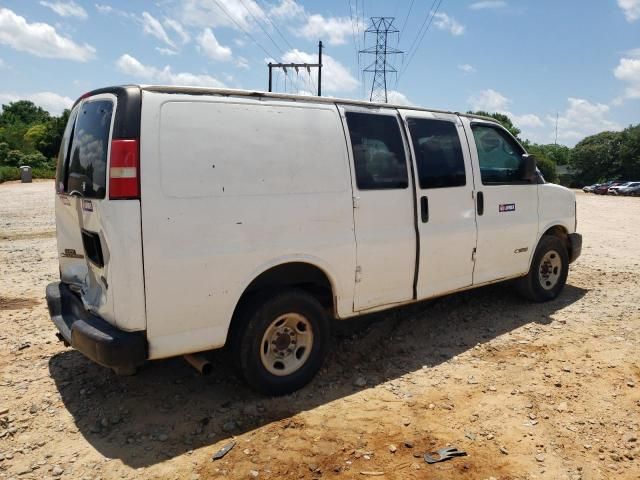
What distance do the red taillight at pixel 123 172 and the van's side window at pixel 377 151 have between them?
1.73 metres

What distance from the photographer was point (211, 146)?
3.41 m

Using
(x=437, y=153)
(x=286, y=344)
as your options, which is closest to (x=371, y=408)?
(x=286, y=344)

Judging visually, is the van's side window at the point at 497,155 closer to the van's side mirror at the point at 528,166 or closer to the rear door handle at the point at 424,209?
the van's side mirror at the point at 528,166

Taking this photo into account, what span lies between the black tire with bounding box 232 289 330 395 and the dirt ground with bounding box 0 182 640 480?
134 millimetres

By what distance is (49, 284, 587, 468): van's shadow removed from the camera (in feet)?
11.4

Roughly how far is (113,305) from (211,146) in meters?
1.18

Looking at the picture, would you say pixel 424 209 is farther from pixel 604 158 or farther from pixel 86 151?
pixel 604 158

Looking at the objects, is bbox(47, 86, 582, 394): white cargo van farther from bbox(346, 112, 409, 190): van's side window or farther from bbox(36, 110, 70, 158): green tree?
bbox(36, 110, 70, 158): green tree

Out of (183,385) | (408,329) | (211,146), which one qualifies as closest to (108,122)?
(211,146)

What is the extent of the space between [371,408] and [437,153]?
238 cm

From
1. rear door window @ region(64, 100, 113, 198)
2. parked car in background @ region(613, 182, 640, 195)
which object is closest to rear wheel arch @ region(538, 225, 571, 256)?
rear door window @ region(64, 100, 113, 198)

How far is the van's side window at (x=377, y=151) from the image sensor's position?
165 inches

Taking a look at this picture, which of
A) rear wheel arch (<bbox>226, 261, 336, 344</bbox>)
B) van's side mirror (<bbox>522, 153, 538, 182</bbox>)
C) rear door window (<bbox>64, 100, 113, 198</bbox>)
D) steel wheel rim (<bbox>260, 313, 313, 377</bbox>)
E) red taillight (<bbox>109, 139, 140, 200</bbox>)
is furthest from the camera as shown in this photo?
van's side mirror (<bbox>522, 153, 538, 182</bbox>)

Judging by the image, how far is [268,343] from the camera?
384 cm
